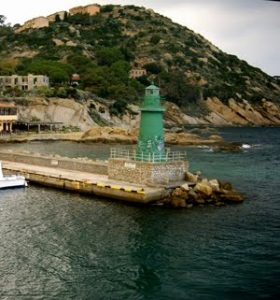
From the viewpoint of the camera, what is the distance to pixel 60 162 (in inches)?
1642

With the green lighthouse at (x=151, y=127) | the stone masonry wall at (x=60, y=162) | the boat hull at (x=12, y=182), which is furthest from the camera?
the stone masonry wall at (x=60, y=162)

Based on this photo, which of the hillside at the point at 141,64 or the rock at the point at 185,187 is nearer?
the rock at the point at 185,187

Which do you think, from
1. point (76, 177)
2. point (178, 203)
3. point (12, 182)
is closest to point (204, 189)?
point (178, 203)

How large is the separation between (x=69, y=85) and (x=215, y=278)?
9200 centimetres

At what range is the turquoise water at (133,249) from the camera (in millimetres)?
18578

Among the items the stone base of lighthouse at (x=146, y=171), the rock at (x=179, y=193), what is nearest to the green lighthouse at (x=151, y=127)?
the stone base of lighthouse at (x=146, y=171)

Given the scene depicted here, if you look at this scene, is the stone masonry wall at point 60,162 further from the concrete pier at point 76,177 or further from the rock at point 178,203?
the rock at point 178,203

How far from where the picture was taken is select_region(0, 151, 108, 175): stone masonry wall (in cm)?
3834

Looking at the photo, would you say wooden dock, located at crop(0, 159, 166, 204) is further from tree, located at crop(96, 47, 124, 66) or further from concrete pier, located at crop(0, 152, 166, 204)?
tree, located at crop(96, 47, 124, 66)

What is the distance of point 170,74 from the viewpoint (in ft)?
470

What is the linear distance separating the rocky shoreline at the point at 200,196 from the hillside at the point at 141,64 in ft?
229

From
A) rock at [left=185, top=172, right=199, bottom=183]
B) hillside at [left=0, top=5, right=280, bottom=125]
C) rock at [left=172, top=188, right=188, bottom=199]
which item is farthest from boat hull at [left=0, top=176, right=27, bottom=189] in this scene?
hillside at [left=0, top=5, right=280, bottom=125]

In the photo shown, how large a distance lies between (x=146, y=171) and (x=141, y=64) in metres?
119

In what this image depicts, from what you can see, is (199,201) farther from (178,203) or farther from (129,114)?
(129,114)
